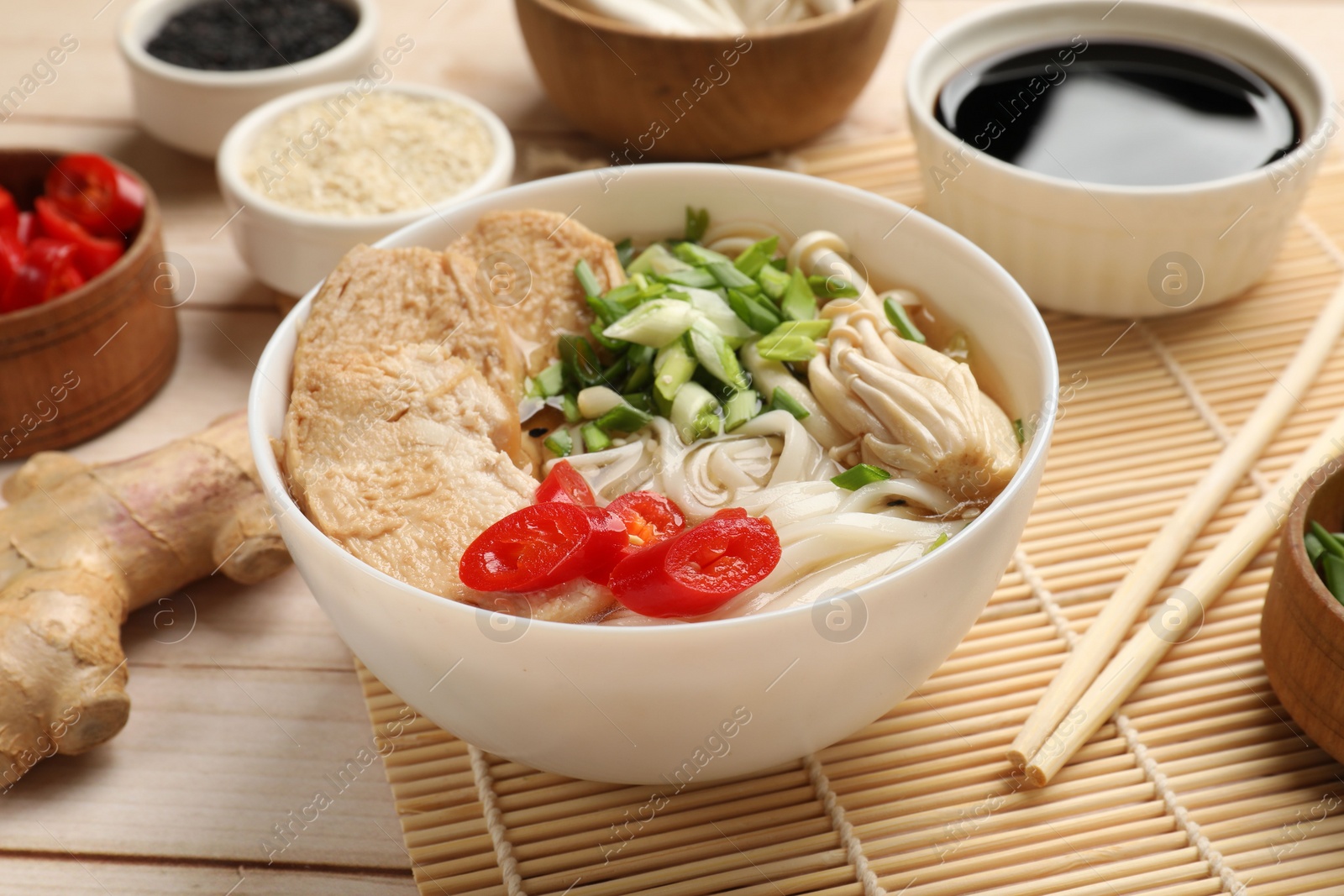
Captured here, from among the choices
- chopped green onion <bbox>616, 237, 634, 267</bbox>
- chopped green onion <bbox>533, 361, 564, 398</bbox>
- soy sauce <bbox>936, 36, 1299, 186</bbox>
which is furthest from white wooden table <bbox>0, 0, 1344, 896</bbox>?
soy sauce <bbox>936, 36, 1299, 186</bbox>

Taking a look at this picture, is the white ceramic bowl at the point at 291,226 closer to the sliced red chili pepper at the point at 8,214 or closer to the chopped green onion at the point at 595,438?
the sliced red chili pepper at the point at 8,214

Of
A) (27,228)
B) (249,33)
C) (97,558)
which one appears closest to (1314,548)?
(97,558)

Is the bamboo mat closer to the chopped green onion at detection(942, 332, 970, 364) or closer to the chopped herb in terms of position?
the chopped green onion at detection(942, 332, 970, 364)

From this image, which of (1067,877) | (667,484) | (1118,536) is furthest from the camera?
(1118,536)

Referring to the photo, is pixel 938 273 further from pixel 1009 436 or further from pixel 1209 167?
pixel 1209 167

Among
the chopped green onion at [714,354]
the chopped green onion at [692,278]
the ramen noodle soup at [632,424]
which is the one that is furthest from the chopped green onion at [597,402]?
the chopped green onion at [692,278]

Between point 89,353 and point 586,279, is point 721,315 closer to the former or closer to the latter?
point 586,279

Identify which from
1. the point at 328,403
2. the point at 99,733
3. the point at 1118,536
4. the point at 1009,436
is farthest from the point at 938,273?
the point at 99,733
